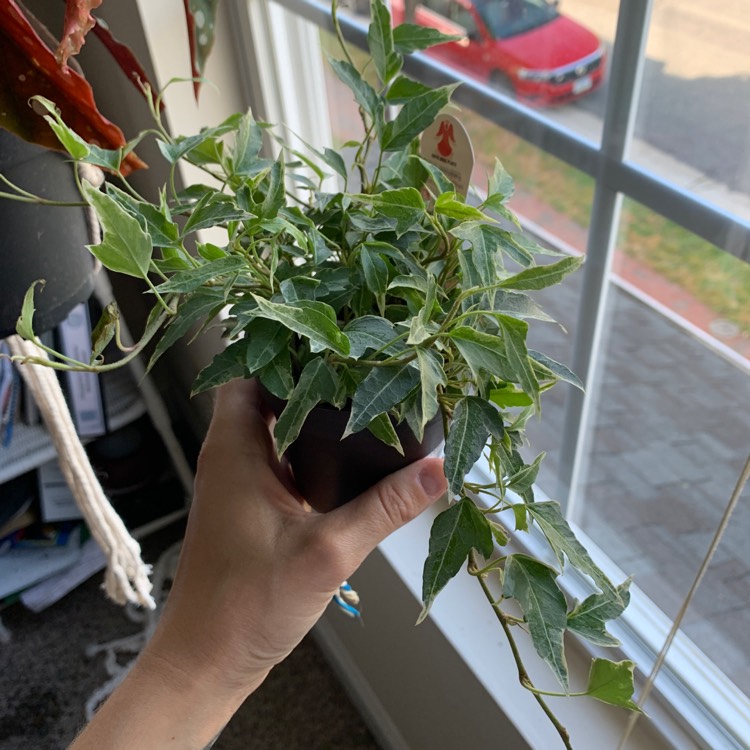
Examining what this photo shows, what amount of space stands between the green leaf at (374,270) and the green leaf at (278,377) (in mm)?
66

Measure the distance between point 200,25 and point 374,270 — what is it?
0.28 meters

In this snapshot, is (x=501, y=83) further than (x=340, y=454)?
Yes

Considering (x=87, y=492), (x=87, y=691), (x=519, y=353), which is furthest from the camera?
(x=87, y=691)

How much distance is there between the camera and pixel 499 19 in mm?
646

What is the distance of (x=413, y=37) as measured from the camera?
47 centimetres

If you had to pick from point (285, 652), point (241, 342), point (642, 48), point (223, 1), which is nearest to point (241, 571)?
point (285, 652)

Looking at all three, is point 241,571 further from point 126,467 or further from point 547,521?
point 126,467

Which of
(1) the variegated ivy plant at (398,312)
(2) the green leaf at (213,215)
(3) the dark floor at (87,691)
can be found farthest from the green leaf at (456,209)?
(3) the dark floor at (87,691)

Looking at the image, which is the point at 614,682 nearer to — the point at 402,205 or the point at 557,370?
the point at 557,370

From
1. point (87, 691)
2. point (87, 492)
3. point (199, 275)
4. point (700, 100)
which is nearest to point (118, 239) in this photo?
point (199, 275)

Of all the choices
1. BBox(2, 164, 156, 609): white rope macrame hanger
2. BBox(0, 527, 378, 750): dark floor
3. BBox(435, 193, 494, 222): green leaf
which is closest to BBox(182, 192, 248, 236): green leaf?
BBox(435, 193, 494, 222): green leaf

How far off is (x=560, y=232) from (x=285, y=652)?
1.46 ft

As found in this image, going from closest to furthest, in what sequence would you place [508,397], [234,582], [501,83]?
[508,397] < [234,582] < [501,83]

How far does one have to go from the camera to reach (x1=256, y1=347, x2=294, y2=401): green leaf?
42 cm
